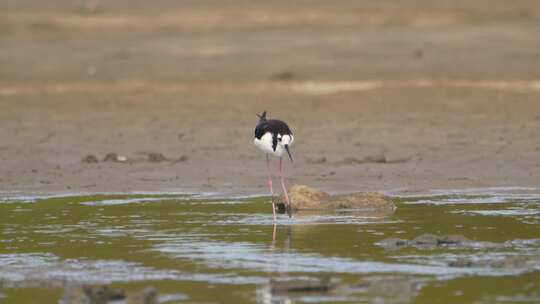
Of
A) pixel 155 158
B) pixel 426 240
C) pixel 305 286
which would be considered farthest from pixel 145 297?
pixel 155 158

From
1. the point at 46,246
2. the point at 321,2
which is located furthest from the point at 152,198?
the point at 321,2

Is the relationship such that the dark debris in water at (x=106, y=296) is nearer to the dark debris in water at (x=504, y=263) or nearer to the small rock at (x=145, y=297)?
the small rock at (x=145, y=297)

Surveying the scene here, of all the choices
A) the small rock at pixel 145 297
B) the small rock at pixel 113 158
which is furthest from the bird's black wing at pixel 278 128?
the small rock at pixel 145 297

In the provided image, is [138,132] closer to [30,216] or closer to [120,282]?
[30,216]

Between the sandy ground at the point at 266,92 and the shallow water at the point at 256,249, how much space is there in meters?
1.50

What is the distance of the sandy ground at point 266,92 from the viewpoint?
15281 mm

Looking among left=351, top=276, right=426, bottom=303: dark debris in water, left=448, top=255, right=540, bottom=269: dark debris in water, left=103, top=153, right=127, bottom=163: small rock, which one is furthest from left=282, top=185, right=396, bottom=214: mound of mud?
left=103, top=153, right=127, bottom=163: small rock

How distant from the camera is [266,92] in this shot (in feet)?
67.4

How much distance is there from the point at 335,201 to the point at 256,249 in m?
2.44

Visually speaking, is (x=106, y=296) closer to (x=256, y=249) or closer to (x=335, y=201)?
(x=256, y=249)

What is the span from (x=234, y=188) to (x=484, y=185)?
8.87 feet

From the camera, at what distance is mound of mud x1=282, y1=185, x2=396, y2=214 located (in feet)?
40.3

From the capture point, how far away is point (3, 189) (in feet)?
47.1

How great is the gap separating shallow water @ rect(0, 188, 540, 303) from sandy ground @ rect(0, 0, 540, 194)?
1502 mm
